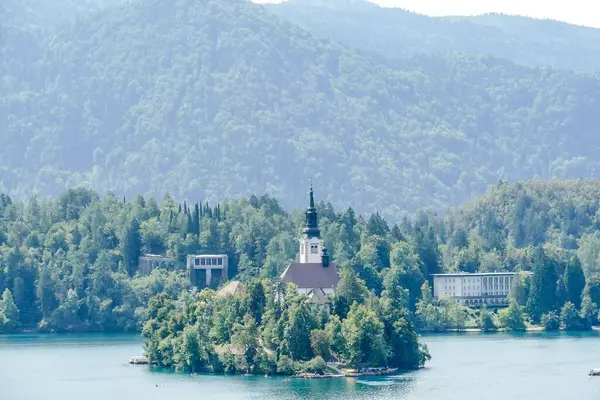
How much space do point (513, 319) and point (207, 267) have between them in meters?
30.2

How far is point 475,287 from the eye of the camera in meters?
192

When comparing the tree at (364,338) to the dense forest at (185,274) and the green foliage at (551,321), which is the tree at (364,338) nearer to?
the dense forest at (185,274)

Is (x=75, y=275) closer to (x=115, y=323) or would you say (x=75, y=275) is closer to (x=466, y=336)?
(x=115, y=323)

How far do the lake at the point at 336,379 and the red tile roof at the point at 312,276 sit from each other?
909 cm

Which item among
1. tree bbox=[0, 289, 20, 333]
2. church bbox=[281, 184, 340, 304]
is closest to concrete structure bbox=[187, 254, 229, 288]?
tree bbox=[0, 289, 20, 333]

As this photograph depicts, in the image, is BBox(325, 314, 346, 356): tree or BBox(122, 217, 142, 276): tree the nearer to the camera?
BBox(325, 314, 346, 356): tree

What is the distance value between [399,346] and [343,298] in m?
5.79

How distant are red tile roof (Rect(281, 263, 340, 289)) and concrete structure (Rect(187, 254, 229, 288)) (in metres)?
34.4

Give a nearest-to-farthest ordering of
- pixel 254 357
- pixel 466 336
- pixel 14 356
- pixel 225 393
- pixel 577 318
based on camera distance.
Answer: pixel 225 393, pixel 254 357, pixel 14 356, pixel 466 336, pixel 577 318

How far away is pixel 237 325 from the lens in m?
127

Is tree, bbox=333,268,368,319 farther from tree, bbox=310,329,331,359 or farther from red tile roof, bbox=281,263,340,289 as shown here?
red tile roof, bbox=281,263,340,289

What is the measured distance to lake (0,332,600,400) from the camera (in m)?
115

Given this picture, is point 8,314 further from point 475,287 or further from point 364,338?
point 364,338

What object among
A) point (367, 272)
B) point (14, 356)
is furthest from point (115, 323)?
point (14, 356)
